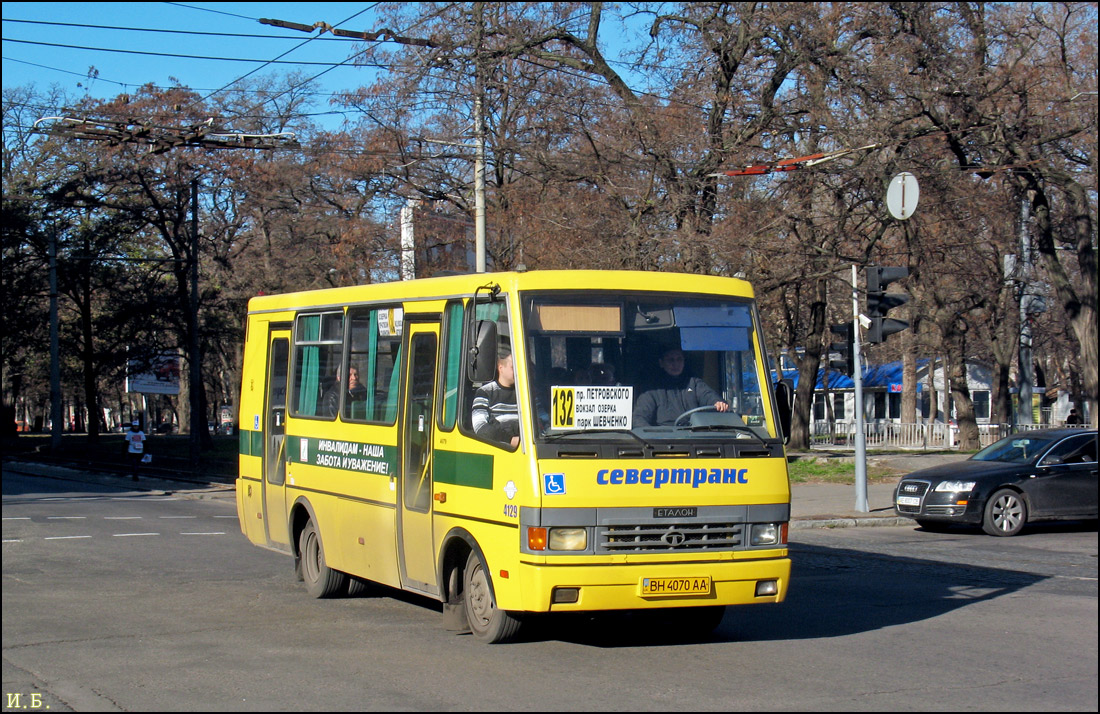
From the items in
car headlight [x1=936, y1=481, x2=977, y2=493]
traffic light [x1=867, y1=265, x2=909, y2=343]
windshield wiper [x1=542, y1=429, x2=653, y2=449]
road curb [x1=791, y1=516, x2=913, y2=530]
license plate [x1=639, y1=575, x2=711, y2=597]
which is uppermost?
traffic light [x1=867, y1=265, x2=909, y2=343]

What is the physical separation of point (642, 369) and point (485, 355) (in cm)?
113

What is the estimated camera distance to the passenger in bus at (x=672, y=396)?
818cm

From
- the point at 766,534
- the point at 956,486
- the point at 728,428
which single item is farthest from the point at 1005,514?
the point at 728,428

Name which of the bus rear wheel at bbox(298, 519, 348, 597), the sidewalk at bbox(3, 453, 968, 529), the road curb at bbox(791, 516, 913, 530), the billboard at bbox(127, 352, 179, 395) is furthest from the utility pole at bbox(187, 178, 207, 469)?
the bus rear wheel at bbox(298, 519, 348, 597)

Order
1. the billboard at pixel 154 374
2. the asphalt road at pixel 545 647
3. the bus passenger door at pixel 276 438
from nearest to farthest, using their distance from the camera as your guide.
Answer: the asphalt road at pixel 545 647
the bus passenger door at pixel 276 438
the billboard at pixel 154 374

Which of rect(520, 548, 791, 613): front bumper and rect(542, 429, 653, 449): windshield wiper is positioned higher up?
rect(542, 429, 653, 449): windshield wiper

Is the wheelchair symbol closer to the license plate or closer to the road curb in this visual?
the license plate

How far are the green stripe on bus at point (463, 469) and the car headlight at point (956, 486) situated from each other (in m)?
9.99

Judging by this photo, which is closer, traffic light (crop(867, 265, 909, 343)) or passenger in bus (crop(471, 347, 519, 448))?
passenger in bus (crop(471, 347, 519, 448))

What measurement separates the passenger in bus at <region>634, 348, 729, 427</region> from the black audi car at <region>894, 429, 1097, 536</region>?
9228 millimetres

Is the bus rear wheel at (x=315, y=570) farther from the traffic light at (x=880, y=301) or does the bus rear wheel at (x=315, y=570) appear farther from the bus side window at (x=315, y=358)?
the traffic light at (x=880, y=301)

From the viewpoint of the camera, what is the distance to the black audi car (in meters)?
16.2

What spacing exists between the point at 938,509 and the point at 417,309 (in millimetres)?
9906

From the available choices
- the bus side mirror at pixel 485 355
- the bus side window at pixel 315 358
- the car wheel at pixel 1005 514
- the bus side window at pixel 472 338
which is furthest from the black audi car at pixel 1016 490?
the bus side mirror at pixel 485 355
